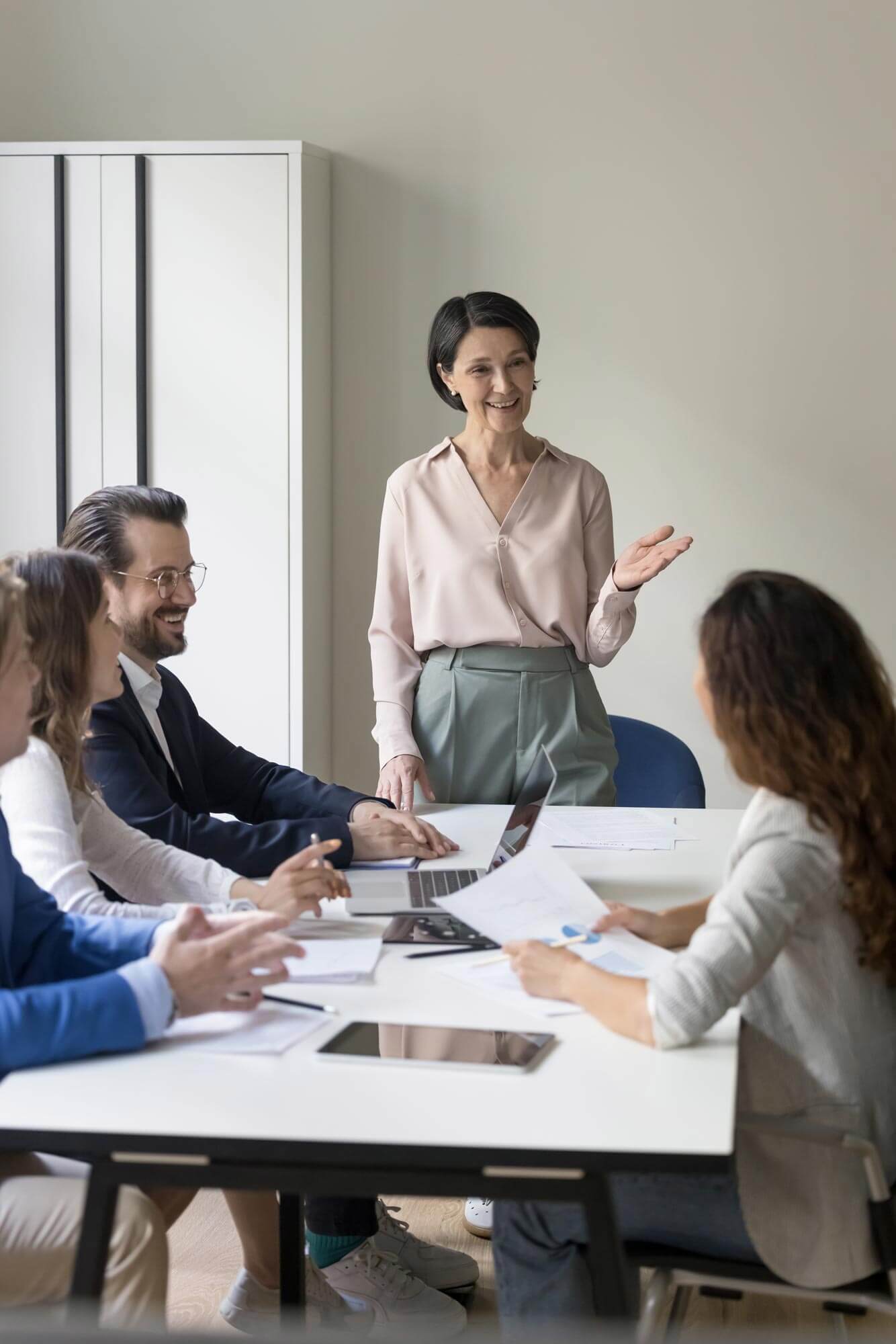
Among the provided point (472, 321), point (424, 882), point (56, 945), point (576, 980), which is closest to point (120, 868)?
point (56, 945)

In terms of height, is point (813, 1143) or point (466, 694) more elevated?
point (466, 694)

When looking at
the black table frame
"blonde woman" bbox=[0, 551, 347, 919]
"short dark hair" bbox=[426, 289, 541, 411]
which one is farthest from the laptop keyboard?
"short dark hair" bbox=[426, 289, 541, 411]

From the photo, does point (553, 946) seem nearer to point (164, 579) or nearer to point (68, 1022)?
point (68, 1022)

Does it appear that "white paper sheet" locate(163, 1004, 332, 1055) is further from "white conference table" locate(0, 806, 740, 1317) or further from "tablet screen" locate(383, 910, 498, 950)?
"tablet screen" locate(383, 910, 498, 950)

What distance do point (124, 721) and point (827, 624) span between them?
1.11 metres

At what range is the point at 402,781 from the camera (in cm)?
257

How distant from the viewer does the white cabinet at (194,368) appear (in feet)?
13.1

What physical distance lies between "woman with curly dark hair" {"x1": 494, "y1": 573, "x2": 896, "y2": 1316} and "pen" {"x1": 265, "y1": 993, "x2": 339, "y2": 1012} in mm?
212

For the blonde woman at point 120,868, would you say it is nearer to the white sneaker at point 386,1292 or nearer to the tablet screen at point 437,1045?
the white sneaker at point 386,1292

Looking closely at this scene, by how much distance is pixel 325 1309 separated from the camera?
6.82 feet

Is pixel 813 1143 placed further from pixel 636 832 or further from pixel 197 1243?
pixel 197 1243

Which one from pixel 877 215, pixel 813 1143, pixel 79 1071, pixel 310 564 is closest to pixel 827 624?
pixel 813 1143

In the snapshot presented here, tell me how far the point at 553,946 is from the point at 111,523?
3.58ft

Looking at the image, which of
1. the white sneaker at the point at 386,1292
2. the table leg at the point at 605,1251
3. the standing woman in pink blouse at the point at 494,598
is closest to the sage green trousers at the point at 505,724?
the standing woman in pink blouse at the point at 494,598
